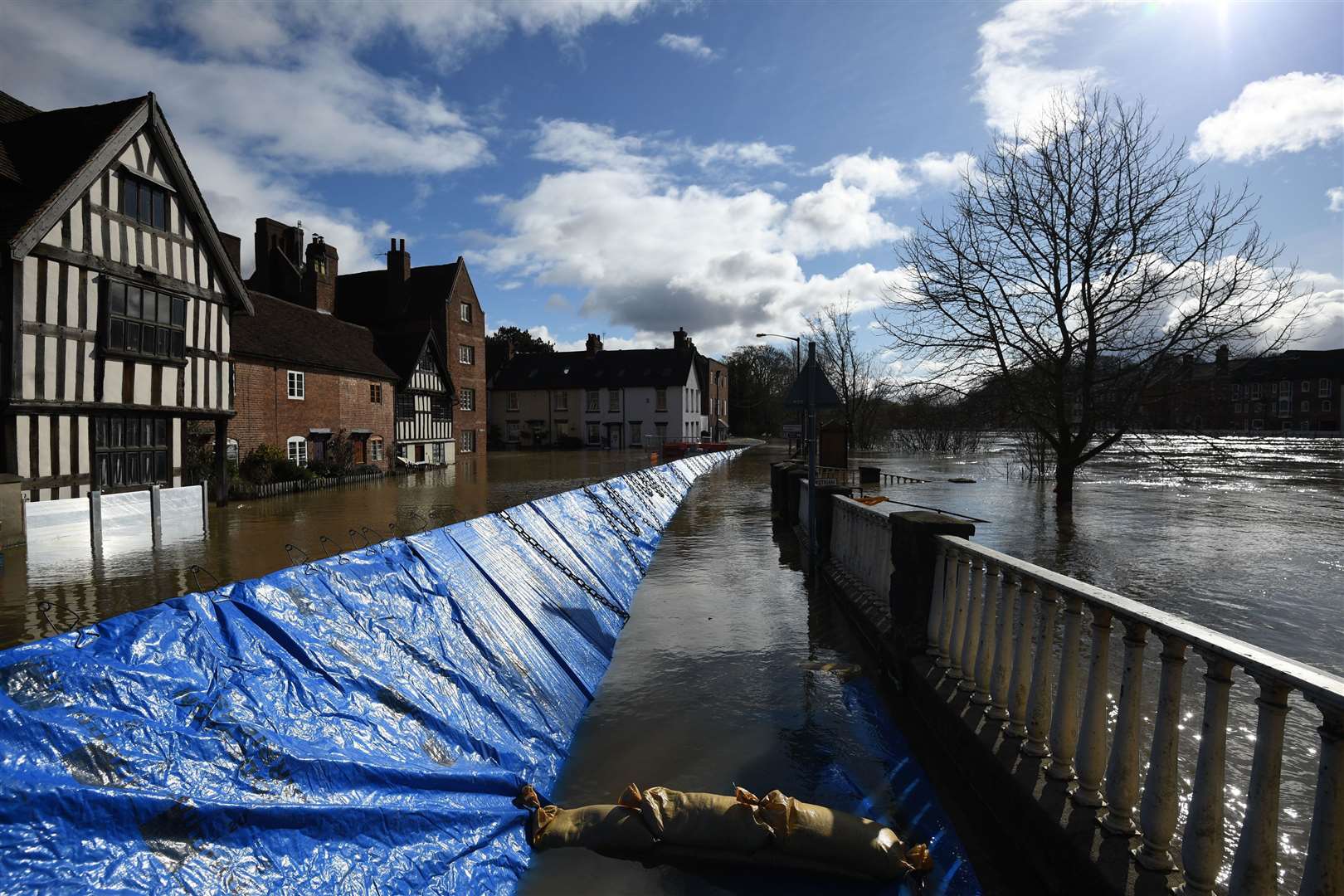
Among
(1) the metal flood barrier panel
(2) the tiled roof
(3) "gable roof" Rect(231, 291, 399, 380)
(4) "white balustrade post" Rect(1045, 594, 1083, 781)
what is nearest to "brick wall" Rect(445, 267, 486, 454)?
(3) "gable roof" Rect(231, 291, 399, 380)

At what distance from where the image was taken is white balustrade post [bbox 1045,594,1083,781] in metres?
3.41

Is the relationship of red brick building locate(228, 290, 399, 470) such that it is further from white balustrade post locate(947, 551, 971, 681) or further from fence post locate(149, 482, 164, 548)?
white balustrade post locate(947, 551, 971, 681)

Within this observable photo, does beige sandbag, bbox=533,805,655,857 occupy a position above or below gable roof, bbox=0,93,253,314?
below

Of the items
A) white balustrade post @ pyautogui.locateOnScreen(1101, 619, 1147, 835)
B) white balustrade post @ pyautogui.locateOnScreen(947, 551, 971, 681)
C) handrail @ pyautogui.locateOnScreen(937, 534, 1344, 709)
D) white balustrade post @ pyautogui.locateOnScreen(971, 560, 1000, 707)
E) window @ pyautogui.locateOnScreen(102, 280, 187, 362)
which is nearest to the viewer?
handrail @ pyautogui.locateOnScreen(937, 534, 1344, 709)

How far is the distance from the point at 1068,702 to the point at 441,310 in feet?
139

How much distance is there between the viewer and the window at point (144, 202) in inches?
624

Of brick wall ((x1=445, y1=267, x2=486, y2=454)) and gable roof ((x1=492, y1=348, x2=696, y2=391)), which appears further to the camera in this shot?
gable roof ((x1=492, y1=348, x2=696, y2=391))

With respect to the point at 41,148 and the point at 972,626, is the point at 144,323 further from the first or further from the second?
the point at 972,626

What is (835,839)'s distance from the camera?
3.51 meters

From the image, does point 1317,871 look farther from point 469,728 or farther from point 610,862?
point 469,728

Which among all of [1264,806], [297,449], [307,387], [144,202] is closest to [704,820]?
[1264,806]

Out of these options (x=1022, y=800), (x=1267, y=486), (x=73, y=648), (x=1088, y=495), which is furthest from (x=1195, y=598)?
(x=1267, y=486)

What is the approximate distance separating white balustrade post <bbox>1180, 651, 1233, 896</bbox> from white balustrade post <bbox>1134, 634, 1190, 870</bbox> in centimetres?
17

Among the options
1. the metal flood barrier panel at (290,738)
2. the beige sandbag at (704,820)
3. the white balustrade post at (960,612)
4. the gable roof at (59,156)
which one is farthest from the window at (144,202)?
the white balustrade post at (960,612)
